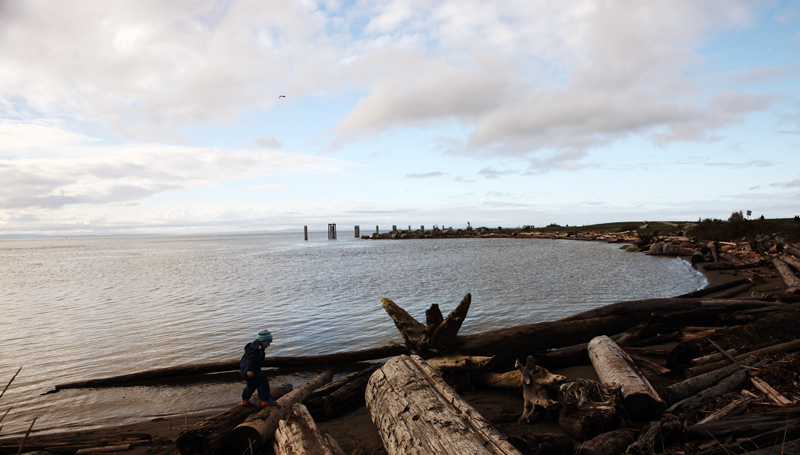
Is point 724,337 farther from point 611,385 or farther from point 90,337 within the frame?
point 90,337

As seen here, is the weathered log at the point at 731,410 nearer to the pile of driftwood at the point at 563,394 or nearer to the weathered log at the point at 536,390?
the pile of driftwood at the point at 563,394

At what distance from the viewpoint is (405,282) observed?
20.7 m

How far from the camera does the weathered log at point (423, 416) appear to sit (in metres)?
3.67

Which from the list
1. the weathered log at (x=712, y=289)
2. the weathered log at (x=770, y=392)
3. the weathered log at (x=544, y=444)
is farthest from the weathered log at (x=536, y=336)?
the weathered log at (x=712, y=289)

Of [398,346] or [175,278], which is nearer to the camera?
[398,346]

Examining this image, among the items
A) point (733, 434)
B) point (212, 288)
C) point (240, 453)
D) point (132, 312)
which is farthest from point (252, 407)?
point (212, 288)

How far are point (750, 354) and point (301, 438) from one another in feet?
22.6

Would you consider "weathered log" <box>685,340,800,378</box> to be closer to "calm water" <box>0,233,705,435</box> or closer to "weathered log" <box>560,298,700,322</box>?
"weathered log" <box>560,298,700,322</box>

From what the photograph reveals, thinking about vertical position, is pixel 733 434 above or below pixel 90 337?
above

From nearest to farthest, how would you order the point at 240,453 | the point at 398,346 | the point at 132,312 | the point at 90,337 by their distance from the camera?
the point at 240,453 < the point at 398,346 < the point at 90,337 < the point at 132,312

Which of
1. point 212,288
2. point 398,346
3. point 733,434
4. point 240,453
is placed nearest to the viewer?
point 733,434

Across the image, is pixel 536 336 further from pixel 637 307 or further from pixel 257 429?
pixel 257 429

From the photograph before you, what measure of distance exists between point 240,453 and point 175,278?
23550mm

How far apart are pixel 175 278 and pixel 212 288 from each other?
6558 millimetres
